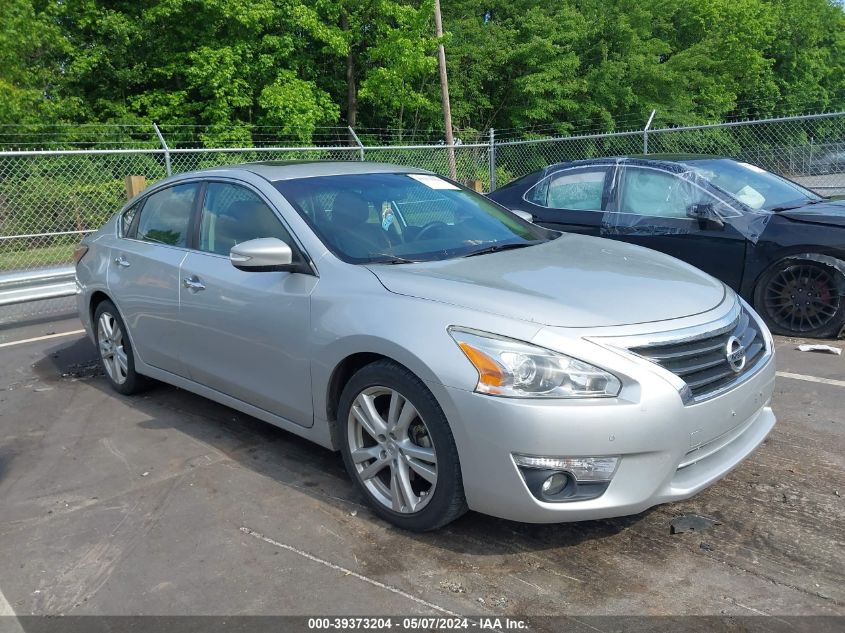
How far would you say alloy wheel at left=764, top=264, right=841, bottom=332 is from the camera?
5738 mm

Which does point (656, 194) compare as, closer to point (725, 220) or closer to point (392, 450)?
point (725, 220)

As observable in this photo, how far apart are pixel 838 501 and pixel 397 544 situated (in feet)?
6.41

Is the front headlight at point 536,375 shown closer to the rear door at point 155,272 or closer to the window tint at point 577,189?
the rear door at point 155,272

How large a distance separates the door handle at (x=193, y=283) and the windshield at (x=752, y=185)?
4.50 metres

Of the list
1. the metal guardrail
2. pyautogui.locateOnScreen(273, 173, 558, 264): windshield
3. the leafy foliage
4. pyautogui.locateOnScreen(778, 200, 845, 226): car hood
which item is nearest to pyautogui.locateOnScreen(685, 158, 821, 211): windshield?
pyautogui.locateOnScreen(778, 200, 845, 226): car hood

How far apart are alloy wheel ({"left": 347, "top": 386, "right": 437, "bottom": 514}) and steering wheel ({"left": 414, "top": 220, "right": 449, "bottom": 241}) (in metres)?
1.03

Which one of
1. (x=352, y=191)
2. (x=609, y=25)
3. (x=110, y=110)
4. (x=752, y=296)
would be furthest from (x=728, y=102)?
(x=352, y=191)

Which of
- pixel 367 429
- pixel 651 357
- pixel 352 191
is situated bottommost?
pixel 367 429

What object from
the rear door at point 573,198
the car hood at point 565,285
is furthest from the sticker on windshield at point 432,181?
the rear door at point 573,198

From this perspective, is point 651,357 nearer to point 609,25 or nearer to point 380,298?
point 380,298

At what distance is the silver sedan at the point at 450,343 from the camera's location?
265 cm

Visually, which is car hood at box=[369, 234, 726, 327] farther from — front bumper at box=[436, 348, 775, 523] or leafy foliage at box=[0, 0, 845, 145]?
leafy foliage at box=[0, 0, 845, 145]

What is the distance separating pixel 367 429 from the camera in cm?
314

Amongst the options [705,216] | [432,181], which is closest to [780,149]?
[705,216]
